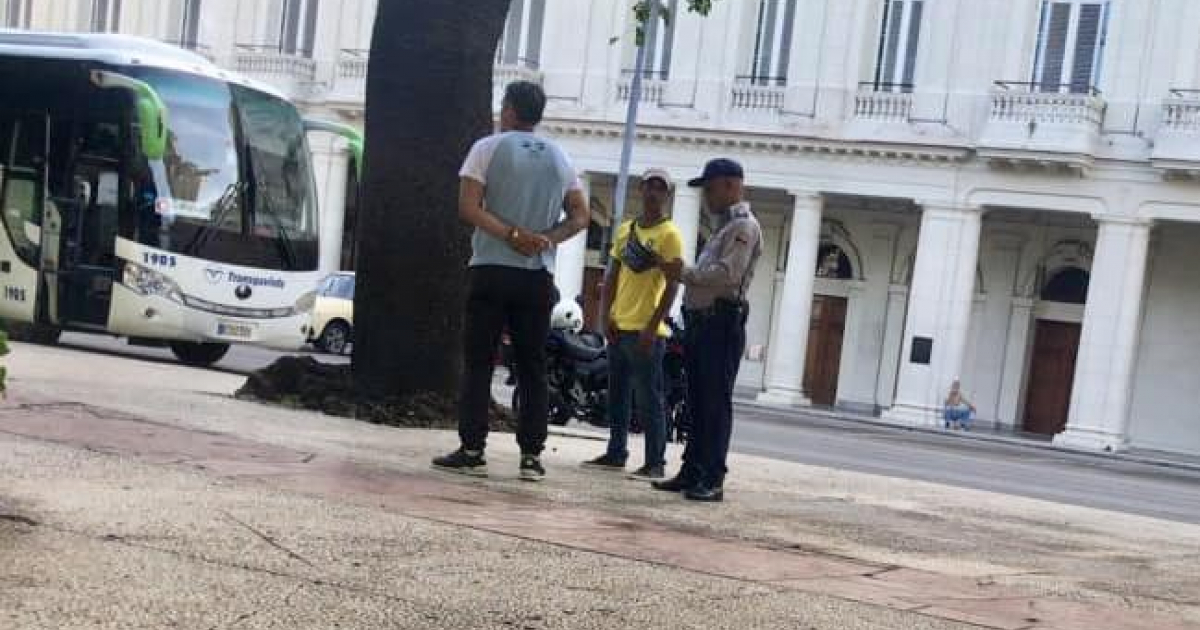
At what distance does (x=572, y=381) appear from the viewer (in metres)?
14.8

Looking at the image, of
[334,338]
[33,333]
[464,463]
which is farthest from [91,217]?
[334,338]

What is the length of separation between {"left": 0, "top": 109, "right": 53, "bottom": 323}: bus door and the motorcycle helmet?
5.78m

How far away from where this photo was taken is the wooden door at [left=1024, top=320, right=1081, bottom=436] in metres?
33.3

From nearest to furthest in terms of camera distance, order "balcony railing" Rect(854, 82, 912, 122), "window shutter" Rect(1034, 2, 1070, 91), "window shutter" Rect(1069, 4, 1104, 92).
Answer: "window shutter" Rect(1069, 4, 1104, 92), "window shutter" Rect(1034, 2, 1070, 91), "balcony railing" Rect(854, 82, 912, 122)

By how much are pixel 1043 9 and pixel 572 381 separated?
21.0m

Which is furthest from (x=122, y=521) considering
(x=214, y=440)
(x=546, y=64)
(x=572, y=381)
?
(x=546, y=64)

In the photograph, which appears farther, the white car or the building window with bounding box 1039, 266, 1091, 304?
the building window with bounding box 1039, 266, 1091, 304

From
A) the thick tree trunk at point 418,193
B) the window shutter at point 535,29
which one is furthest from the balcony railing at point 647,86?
the thick tree trunk at point 418,193

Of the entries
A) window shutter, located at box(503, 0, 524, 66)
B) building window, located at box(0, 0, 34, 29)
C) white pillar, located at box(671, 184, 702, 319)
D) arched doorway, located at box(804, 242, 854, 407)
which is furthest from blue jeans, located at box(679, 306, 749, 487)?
building window, located at box(0, 0, 34, 29)

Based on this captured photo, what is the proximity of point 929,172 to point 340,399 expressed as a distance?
2447 cm

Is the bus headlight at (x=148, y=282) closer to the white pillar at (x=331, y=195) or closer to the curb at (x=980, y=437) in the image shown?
the curb at (x=980, y=437)

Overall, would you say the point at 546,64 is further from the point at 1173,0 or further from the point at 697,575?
the point at 697,575

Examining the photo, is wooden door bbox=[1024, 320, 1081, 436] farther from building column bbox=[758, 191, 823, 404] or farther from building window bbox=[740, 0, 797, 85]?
building window bbox=[740, 0, 797, 85]

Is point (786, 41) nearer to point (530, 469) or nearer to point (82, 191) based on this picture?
point (82, 191)
